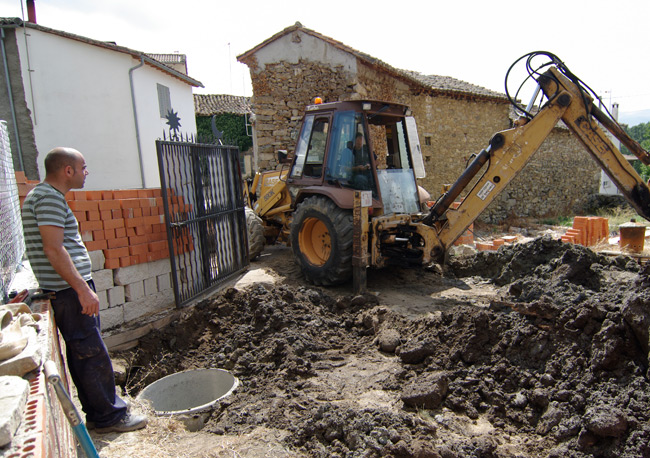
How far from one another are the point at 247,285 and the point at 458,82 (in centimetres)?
1400

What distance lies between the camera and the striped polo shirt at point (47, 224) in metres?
2.58

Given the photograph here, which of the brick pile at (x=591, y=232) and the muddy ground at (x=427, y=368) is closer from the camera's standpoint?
the muddy ground at (x=427, y=368)

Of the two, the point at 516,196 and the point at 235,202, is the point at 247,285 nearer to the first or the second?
the point at 235,202

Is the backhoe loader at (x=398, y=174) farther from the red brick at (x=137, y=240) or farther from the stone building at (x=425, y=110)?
the stone building at (x=425, y=110)

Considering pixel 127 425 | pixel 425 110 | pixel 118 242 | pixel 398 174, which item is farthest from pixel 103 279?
pixel 425 110

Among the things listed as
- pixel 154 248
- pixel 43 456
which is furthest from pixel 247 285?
pixel 43 456

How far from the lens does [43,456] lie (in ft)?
4.18

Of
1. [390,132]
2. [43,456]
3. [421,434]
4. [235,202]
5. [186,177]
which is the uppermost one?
Result: [390,132]

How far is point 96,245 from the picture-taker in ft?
13.9

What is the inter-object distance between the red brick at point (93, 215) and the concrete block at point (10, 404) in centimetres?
299

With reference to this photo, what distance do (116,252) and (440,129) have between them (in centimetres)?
1212

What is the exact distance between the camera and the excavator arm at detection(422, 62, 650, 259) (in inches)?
184

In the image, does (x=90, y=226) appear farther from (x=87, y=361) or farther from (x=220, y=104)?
(x=220, y=104)

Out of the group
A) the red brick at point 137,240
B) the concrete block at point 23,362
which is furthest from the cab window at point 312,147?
the concrete block at point 23,362
